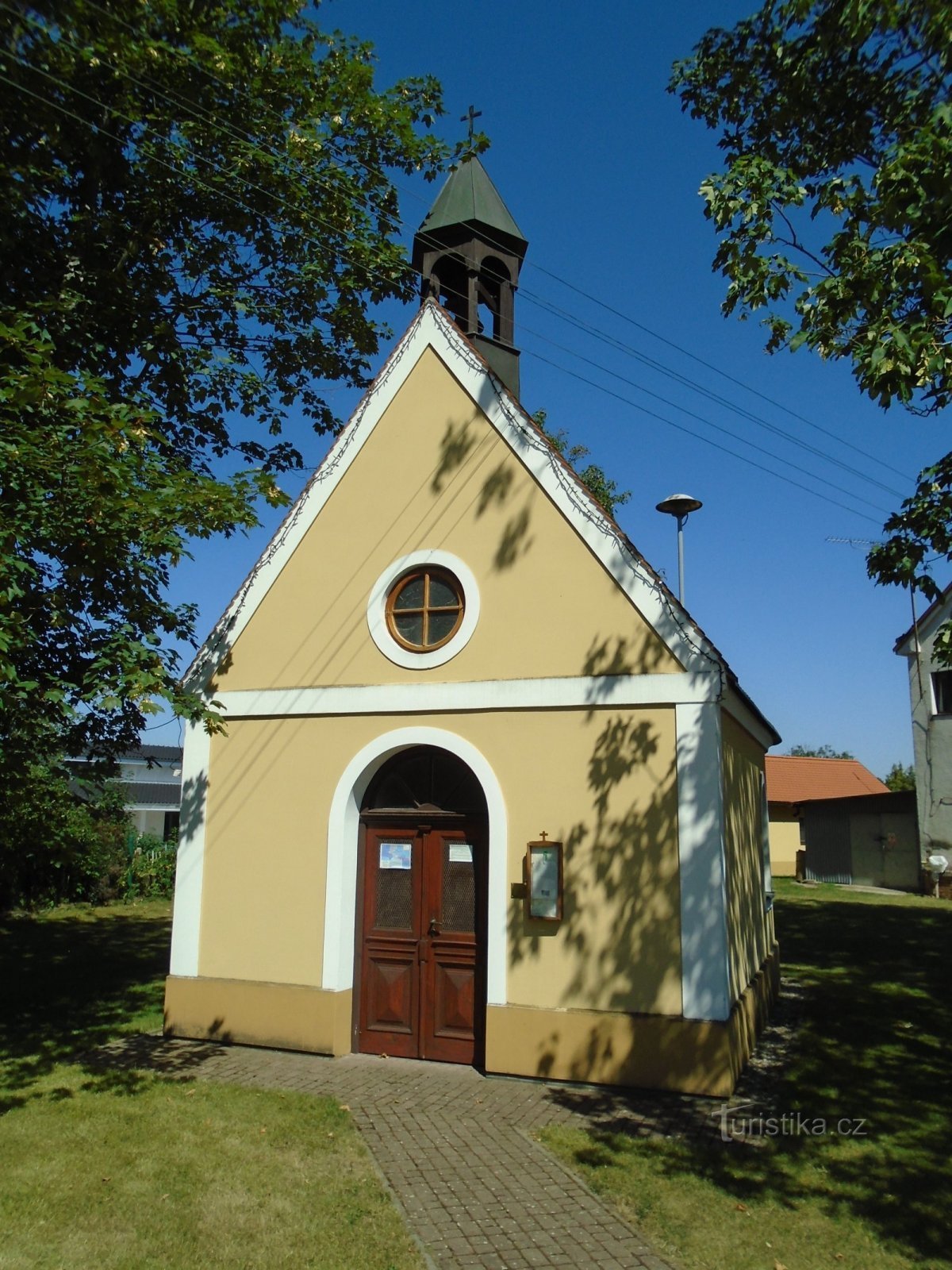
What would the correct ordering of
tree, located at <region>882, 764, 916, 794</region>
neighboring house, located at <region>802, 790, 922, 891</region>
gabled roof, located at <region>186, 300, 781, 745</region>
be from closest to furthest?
gabled roof, located at <region>186, 300, 781, 745</region> → neighboring house, located at <region>802, 790, 922, 891</region> → tree, located at <region>882, 764, 916, 794</region>

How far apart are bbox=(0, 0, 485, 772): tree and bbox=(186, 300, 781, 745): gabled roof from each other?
1.81 feet

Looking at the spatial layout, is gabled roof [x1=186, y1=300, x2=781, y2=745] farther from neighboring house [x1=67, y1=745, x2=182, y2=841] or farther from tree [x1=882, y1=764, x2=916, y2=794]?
tree [x1=882, y1=764, x2=916, y2=794]

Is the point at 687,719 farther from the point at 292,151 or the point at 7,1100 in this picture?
the point at 292,151

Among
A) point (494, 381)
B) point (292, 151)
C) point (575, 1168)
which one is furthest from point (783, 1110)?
point (292, 151)

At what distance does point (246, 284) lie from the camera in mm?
13906

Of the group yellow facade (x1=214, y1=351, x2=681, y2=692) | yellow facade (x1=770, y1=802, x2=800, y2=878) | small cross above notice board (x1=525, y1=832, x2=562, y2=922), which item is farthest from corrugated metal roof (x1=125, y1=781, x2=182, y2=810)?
small cross above notice board (x1=525, y1=832, x2=562, y2=922)

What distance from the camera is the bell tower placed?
37.4 ft

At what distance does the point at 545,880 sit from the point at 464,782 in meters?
1.48

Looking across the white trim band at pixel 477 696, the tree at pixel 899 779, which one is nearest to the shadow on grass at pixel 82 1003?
the white trim band at pixel 477 696

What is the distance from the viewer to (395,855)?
9742 mm

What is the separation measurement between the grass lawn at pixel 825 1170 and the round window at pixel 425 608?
15.6ft

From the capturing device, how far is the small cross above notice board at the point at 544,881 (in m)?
8.56

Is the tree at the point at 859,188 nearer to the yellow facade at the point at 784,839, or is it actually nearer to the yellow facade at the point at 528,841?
the yellow facade at the point at 528,841

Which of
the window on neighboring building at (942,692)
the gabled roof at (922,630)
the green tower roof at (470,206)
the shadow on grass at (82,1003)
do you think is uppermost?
the green tower roof at (470,206)
